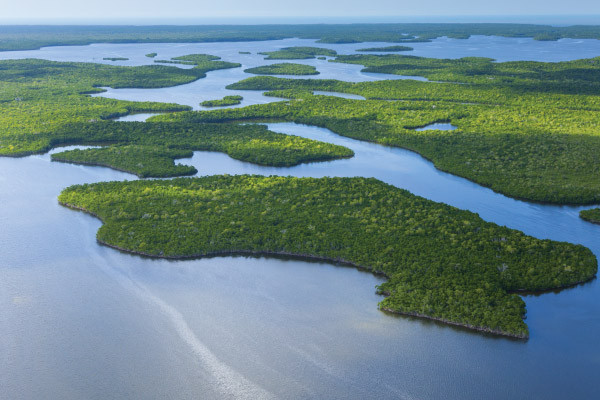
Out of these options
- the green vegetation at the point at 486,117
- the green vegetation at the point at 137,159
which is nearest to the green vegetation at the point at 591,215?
the green vegetation at the point at 486,117

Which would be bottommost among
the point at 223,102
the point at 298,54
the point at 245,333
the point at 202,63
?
the point at 245,333

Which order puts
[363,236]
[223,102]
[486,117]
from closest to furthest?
[363,236] → [486,117] → [223,102]

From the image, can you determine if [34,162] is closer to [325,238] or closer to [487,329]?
[325,238]

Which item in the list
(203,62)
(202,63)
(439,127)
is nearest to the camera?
(439,127)

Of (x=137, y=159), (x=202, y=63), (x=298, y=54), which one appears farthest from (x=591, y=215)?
(x=298, y=54)

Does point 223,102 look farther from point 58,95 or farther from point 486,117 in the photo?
point 486,117

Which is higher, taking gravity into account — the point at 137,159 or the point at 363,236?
the point at 137,159

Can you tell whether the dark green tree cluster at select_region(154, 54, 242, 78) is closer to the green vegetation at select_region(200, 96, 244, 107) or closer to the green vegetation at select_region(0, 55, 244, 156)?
the green vegetation at select_region(0, 55, 244, 156)

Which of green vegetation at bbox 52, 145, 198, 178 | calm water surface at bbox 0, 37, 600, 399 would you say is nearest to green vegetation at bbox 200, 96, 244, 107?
green vegetation at bbox 52, 145, 198, 178
